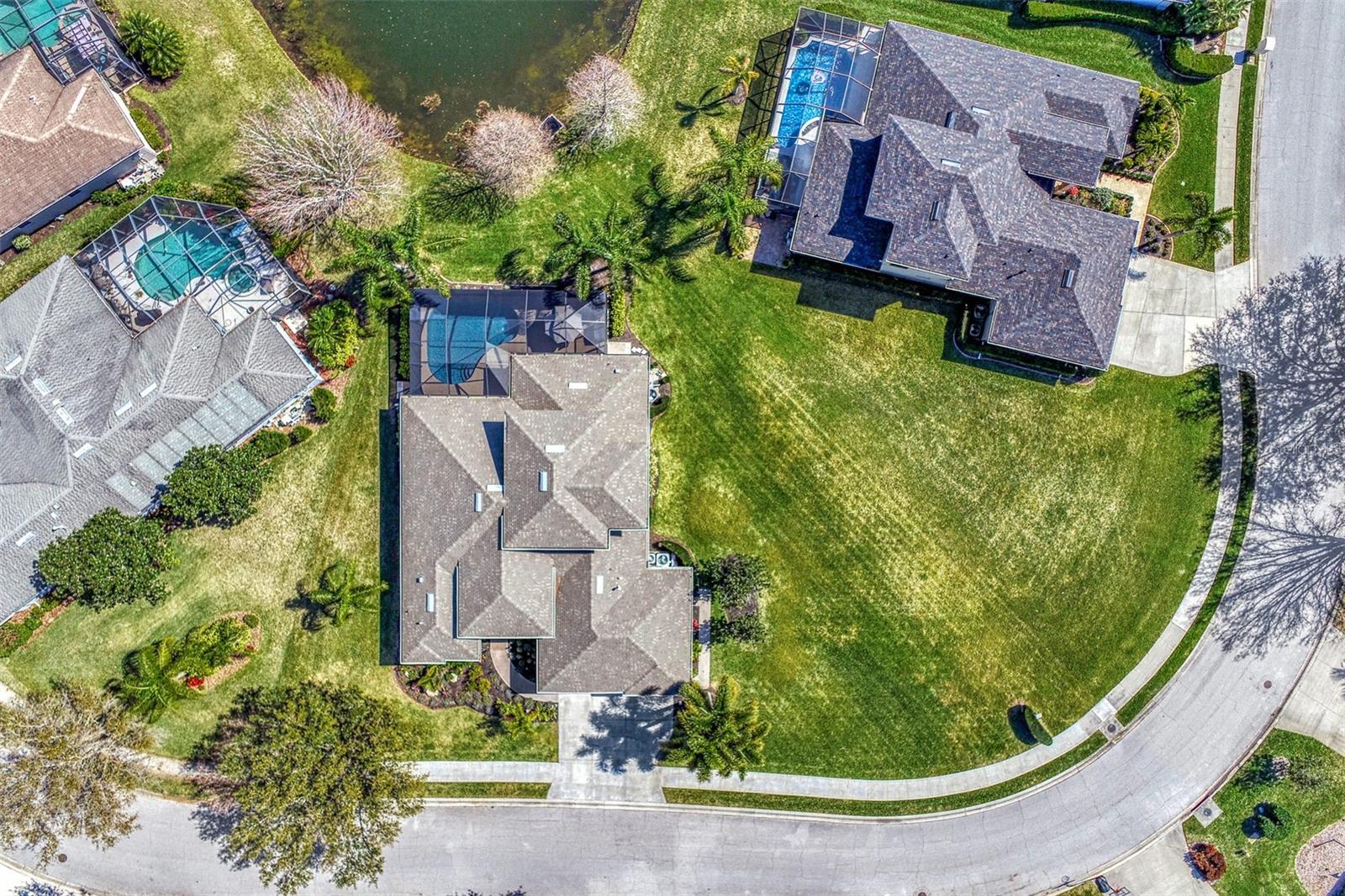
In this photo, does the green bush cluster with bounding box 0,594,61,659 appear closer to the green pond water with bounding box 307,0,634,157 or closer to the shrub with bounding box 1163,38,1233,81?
the green pond water with bounding box 307,0,634,157

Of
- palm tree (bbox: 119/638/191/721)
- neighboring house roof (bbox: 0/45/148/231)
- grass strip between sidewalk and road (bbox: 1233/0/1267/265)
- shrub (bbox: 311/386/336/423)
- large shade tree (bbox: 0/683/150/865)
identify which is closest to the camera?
large shade tree (bbox: 0/683/150/865)

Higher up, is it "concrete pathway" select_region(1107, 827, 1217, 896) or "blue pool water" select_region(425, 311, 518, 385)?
"blue pool water" select_region(425, 311, 518, 385)

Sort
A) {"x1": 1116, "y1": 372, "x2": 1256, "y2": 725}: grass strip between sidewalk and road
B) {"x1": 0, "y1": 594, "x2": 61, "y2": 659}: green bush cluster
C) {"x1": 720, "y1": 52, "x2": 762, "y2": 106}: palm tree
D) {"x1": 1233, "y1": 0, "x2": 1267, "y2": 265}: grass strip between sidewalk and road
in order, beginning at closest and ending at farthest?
{"x1": 0, "y1": 594, "x2": 61, "y2": 659}: green bush cluster, {"x1": 1116, "y1": 372, "x2": 1256, "y2": 725}: grass strip between sidewalk and road, {"x1": 720, "y1": 52, "x2": 762, "y2": 106}: palm tree, {"x1": 1233, "y1": 0, "x2": 1267, "y2": 265}: grass strip between sidewalk and road

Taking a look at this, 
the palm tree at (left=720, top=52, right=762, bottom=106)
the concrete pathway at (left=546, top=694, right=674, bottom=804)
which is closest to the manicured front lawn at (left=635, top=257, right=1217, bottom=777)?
the concrete pathway at (left=546, top=694, right=674, bottom=804)

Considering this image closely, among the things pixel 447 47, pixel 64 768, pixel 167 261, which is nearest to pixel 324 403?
pixel 167 261

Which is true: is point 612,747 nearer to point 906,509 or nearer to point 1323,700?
point 906,509
